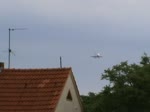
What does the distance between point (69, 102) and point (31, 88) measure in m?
2.45

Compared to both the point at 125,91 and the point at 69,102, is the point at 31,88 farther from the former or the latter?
the point at 125,91

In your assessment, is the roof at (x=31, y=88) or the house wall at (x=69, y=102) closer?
the roof at (x=31, y=88)

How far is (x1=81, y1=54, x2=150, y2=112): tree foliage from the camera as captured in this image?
32531 millimetres

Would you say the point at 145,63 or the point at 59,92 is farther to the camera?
the point at 145,63

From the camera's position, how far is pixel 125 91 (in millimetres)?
32344

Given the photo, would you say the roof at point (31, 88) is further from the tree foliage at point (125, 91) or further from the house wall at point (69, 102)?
the tree foliage at point (125, 91)

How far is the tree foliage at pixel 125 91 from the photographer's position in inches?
1281

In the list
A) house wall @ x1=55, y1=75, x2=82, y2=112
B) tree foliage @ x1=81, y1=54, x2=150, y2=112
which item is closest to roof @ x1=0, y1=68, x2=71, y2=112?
house wall @ x1=55, y1=75, x2=82, y2=112

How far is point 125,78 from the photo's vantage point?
3328 cm

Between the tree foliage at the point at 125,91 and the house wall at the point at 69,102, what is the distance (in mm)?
924

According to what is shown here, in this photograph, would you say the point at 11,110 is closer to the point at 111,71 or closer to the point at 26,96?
the point at 26,96

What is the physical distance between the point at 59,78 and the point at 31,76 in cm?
190

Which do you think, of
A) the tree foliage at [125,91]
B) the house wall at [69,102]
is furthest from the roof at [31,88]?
the tree foliage at [125,91]

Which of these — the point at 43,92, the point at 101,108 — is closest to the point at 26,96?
the point at 43,92
